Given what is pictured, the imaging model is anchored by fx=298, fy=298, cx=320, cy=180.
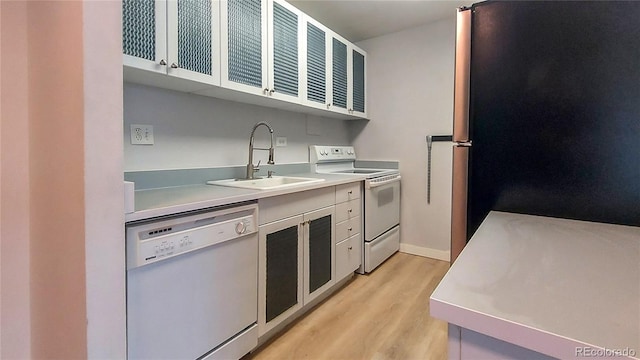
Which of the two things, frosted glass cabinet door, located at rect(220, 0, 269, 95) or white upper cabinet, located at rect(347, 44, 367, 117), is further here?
white upper cabinet, located at rect(347, 44, 367, 117)

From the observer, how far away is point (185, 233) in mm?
1204

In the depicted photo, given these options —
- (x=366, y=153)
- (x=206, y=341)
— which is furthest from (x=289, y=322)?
(x=366, y=153)

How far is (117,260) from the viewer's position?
956 mm

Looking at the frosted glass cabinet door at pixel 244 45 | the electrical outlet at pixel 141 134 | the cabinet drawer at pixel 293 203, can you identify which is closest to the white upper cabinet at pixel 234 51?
the frosted glass cabinet door at pixel 244 45

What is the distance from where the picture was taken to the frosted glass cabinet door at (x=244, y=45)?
1662 mm

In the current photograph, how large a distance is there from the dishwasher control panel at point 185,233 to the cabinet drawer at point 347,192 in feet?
2.92

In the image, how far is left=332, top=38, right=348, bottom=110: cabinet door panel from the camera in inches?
106

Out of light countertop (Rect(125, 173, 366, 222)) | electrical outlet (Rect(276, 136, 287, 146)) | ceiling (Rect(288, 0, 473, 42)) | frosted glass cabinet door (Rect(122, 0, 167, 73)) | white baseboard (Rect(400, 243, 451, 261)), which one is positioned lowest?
white baseboard (Rect(400, 243, 451, 261))

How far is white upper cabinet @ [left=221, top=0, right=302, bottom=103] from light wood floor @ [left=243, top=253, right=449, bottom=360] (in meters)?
1.50

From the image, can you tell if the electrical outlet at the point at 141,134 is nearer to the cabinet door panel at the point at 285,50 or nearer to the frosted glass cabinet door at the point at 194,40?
the frosted glass cabinet door at the point at 194,40

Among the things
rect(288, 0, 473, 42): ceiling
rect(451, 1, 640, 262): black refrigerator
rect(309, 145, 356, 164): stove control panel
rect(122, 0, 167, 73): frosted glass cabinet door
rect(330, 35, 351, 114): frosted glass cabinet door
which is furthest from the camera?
rect(309, 145, 356, 164): stove control panel

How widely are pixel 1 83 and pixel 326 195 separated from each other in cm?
164

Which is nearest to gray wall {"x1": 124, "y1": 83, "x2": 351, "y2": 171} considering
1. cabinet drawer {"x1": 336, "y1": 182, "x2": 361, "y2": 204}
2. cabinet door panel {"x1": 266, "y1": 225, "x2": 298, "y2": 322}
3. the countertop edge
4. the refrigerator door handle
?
cabinet drawer {"x1": 336, "y1": 182, "x2": 361, "y2": 204}

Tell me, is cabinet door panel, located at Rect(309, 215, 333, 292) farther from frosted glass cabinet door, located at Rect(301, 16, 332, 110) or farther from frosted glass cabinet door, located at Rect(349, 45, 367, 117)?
frosted glass cabinet door, located at Rect(349, 45, 367, 117)
